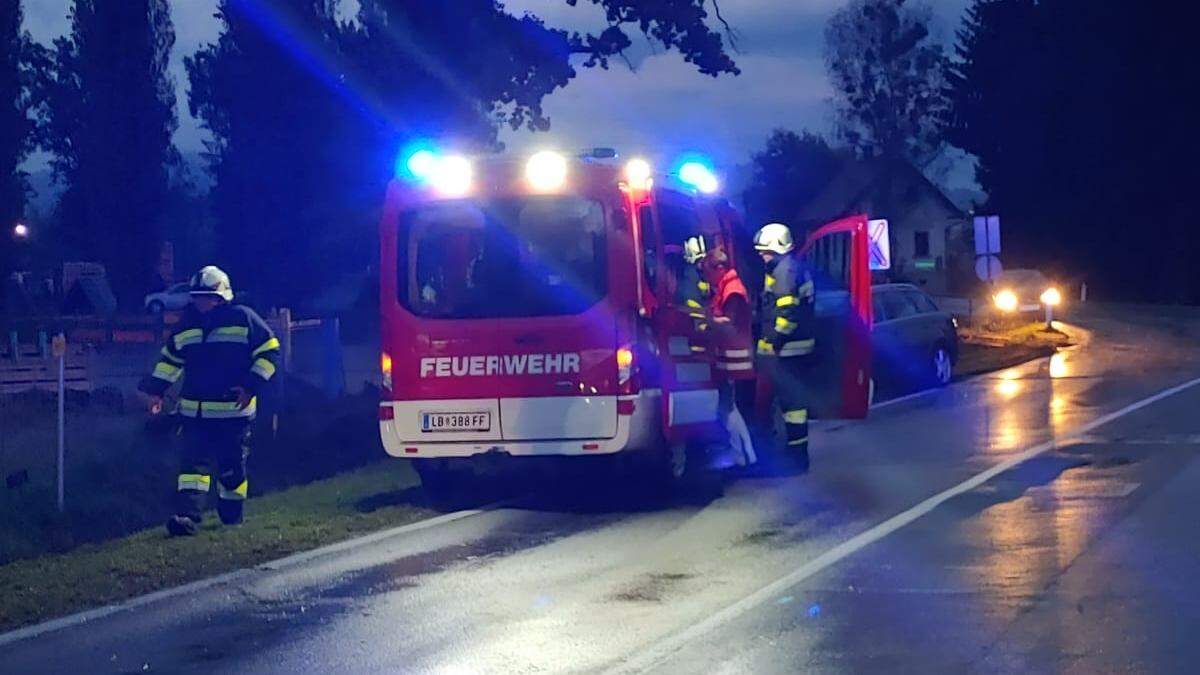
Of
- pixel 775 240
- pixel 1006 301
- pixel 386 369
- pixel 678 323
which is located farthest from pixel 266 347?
pixel 1006 301

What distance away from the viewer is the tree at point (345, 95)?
24234 millimetres

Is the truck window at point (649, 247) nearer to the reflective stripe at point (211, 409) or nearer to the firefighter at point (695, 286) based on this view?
the firefighter at point (695, 286)

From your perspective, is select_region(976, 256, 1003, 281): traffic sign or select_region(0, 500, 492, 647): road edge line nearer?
select_region(0, 500, 492, 647): road edge line

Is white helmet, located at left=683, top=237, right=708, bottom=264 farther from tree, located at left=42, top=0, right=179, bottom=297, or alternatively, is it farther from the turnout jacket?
tree, located at left=42, top=0, right=179, bottom=297

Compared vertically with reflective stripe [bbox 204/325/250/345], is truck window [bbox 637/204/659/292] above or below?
above

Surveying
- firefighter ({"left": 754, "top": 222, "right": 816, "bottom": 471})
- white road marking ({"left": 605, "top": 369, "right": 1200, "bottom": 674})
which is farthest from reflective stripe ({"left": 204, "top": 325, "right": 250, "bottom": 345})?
firefighter ({"left": 754, "top": 222, "right": 816, "bottom": 471})

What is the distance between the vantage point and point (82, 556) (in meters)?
10.6

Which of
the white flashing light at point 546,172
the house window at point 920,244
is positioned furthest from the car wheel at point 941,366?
the house window at point 920,244

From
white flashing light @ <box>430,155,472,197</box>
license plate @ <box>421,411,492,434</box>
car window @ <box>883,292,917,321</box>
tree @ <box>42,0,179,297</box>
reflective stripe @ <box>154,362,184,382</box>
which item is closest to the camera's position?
reflective stripe @ <box>154,362,184,382</box>

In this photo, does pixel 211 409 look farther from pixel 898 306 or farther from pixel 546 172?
pixel 898 306

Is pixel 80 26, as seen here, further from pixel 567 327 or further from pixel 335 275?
pixel 567 327

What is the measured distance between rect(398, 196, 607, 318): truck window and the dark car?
416 inches

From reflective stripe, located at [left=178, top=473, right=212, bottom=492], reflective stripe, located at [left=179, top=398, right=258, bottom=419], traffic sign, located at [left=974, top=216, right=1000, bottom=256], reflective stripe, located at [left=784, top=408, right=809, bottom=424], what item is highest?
traffic sign, located at [left=974, top=216, right=1000, bottom=256]

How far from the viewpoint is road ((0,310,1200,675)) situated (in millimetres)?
7531
